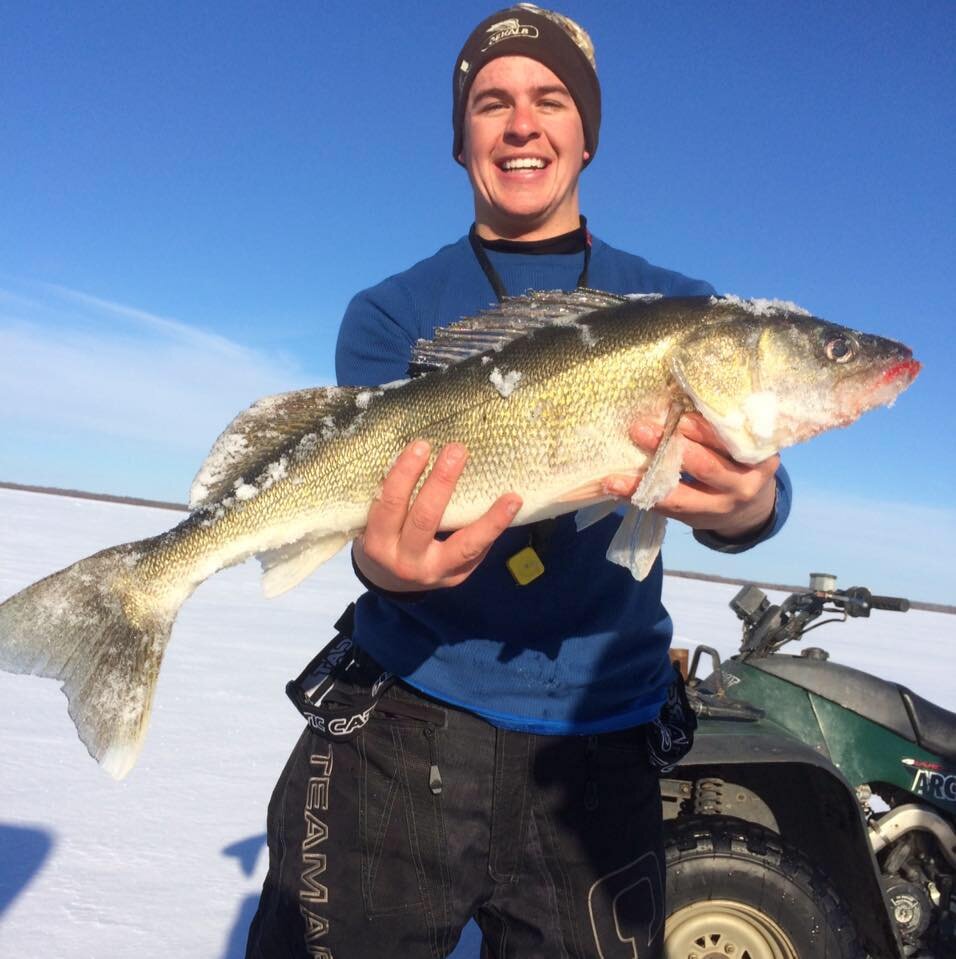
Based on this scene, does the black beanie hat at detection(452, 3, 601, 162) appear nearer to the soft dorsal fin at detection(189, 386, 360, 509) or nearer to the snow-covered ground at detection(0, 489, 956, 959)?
the soft dorsal fin at detection(189, 386, 360, 509)

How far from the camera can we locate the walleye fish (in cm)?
192

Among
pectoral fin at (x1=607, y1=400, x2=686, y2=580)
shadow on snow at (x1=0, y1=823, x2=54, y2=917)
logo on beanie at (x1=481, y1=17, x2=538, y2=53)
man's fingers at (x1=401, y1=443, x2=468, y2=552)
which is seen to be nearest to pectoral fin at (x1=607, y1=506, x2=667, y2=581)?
pectoral fin at (x1=607, y1=400, x2=686, y2=580)

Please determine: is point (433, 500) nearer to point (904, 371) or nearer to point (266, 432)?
point (266, 432)

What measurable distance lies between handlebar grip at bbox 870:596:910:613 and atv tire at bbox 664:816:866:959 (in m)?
1.24

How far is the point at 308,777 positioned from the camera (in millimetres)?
2061

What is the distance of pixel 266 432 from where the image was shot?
2.19 meters

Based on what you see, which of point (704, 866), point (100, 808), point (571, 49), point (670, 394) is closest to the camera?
point (670, 394)

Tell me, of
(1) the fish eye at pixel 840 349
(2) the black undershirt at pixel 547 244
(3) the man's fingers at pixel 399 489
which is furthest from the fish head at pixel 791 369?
(3) the man's fingers at pixel 399 489

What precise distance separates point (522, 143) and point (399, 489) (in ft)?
3.62

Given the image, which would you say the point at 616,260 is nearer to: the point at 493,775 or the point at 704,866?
the point at 493,775

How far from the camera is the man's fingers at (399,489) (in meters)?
1.89

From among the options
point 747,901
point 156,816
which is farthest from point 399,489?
point 156,816

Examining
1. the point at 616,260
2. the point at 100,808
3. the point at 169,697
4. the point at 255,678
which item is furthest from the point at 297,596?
the point at 616,260

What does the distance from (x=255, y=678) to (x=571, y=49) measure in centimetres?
600
